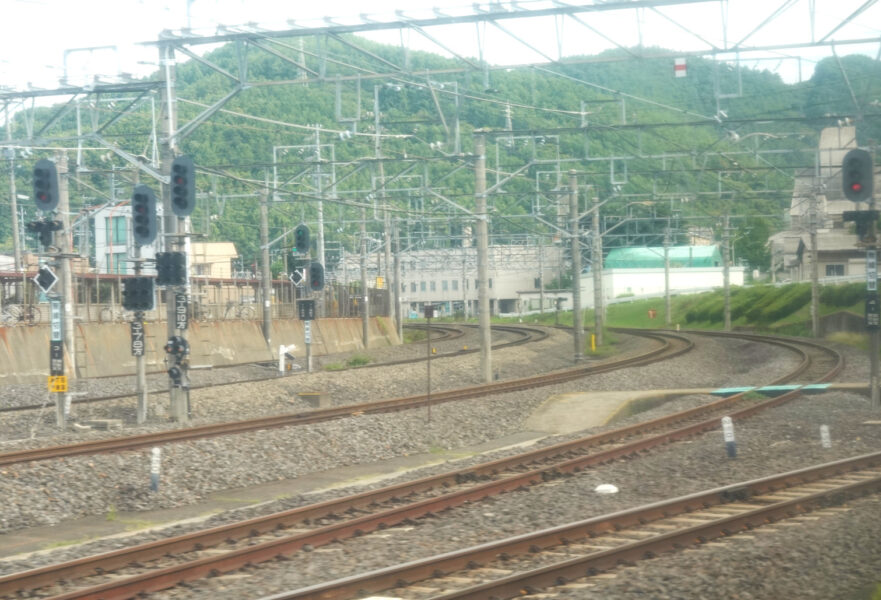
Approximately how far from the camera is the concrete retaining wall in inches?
1165

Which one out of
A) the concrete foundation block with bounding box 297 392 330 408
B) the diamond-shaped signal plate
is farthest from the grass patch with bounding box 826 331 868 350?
the diamond-shaped signal plate

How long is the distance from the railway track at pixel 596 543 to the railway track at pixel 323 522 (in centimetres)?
146

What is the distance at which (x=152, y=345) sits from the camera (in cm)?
3453

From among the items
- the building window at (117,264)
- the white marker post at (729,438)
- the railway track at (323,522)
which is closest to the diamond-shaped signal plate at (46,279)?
the railway track at (323,522)

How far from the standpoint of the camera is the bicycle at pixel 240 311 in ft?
142

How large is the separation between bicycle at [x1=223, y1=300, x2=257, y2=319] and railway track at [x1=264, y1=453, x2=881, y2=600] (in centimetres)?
3367

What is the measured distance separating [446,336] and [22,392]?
1081 inches

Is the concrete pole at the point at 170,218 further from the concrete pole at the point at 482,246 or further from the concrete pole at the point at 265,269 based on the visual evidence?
the concrete pole at the point at 265,269

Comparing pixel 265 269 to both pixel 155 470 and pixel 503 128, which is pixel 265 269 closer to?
pixel 503 128

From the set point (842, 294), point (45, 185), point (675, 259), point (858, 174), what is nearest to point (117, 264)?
point (45, 185)

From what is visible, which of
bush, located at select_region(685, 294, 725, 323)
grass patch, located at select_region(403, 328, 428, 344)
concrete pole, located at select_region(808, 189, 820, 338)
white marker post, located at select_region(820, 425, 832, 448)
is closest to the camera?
white marker post, located at select_region(820, 425, 832, 448)

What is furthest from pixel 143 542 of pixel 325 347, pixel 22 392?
pixel 325 347

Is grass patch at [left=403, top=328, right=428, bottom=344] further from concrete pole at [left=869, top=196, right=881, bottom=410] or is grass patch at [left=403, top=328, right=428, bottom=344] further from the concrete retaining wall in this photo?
concrete pole at [left=869, top=196, right=881, bottom=410]

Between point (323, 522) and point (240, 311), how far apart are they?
3362 centimetres
